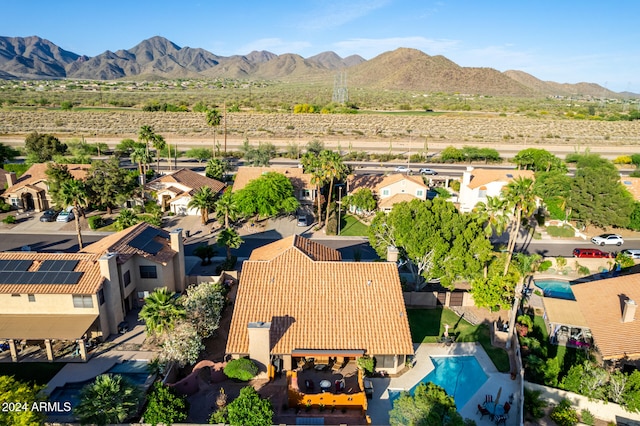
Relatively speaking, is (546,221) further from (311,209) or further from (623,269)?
(311,209)

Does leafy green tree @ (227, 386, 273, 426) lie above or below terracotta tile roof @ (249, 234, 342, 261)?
below

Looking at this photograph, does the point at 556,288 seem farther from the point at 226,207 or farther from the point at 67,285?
the point at 67,285

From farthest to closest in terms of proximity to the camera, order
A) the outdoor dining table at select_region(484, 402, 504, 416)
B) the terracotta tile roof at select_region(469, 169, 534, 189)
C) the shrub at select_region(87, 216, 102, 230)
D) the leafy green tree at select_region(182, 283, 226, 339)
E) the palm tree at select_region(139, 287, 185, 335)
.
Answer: the terracotta tile roof at select_region(469, 169, 534, 189) < the shrub at select_region(87, 216, 102, 230) < the leafy green tree at select_region(182, 283, 226, 339) < the palm tree at select_region(139, 287, 185, 335) < the outdoor dining table at select_region(484, 402, 504, 416)

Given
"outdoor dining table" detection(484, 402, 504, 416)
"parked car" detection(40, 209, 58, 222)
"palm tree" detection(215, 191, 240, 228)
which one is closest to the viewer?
"outdoor dining table" detection(484, 402, 504, 416)

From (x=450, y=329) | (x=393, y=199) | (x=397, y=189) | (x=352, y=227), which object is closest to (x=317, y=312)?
(x=450, y=329)

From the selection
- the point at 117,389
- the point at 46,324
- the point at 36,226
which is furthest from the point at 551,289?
the point at 36,226

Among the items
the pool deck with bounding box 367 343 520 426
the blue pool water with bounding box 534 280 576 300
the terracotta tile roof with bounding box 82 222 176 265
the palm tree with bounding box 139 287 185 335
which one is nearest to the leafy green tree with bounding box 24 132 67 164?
the terracotta tile roof with bounding box 82 222 176 265

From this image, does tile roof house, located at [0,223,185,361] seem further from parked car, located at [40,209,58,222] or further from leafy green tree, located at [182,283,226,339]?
parked car, located at [40,209,58,222]
